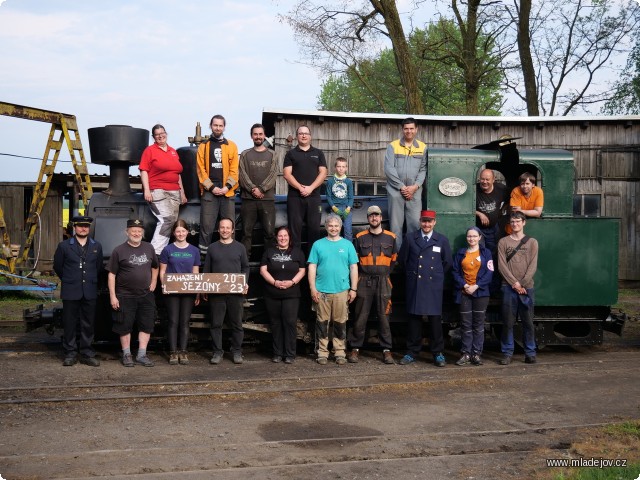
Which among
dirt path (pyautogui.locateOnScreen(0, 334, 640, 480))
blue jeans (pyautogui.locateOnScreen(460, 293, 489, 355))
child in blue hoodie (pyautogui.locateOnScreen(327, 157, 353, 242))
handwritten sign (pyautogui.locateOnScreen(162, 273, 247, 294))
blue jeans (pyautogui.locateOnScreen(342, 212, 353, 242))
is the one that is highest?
child in blue hoodie (pyautogui.locateOnScreen(327, 157, 353, 242))

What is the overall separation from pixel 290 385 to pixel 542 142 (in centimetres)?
1229

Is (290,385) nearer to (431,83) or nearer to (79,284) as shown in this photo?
(79,284)

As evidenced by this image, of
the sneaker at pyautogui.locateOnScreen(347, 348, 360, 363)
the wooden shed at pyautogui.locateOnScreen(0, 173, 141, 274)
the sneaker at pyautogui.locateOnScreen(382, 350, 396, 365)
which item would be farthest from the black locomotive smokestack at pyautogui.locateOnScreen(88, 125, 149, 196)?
the wooden shed at pyautogui.locateOnScreen(0, 173, 141, 274)

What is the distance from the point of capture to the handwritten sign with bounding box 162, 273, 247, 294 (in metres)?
9.01

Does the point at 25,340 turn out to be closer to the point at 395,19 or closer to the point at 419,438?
the point at 419,438

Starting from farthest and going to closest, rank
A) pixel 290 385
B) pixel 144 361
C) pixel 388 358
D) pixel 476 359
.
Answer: pixel 388 358 < pixel 476 359 < pixel 144 361 < pixel 290 385

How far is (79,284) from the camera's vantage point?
8.99 m

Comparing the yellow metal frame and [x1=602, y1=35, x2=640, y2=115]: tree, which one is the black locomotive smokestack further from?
[x1=602, y1=35, x2=640, y2=115]: tree

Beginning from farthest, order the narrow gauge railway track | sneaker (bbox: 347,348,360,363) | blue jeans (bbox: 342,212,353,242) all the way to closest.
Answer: blue jeans (bbox: 342,212,353,242)
sneaker (bbox: 347,348,360,363)
the narrow gauge railway track

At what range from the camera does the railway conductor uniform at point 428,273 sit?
916 centimetres

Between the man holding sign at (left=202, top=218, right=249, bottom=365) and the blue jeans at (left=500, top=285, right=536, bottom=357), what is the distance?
128 inches

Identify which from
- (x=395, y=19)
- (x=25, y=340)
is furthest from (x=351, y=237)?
(x=395, y=19)

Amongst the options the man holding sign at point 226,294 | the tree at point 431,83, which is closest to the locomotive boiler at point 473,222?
the man holding sign at point 226,294

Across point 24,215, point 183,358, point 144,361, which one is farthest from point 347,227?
point 24,215
